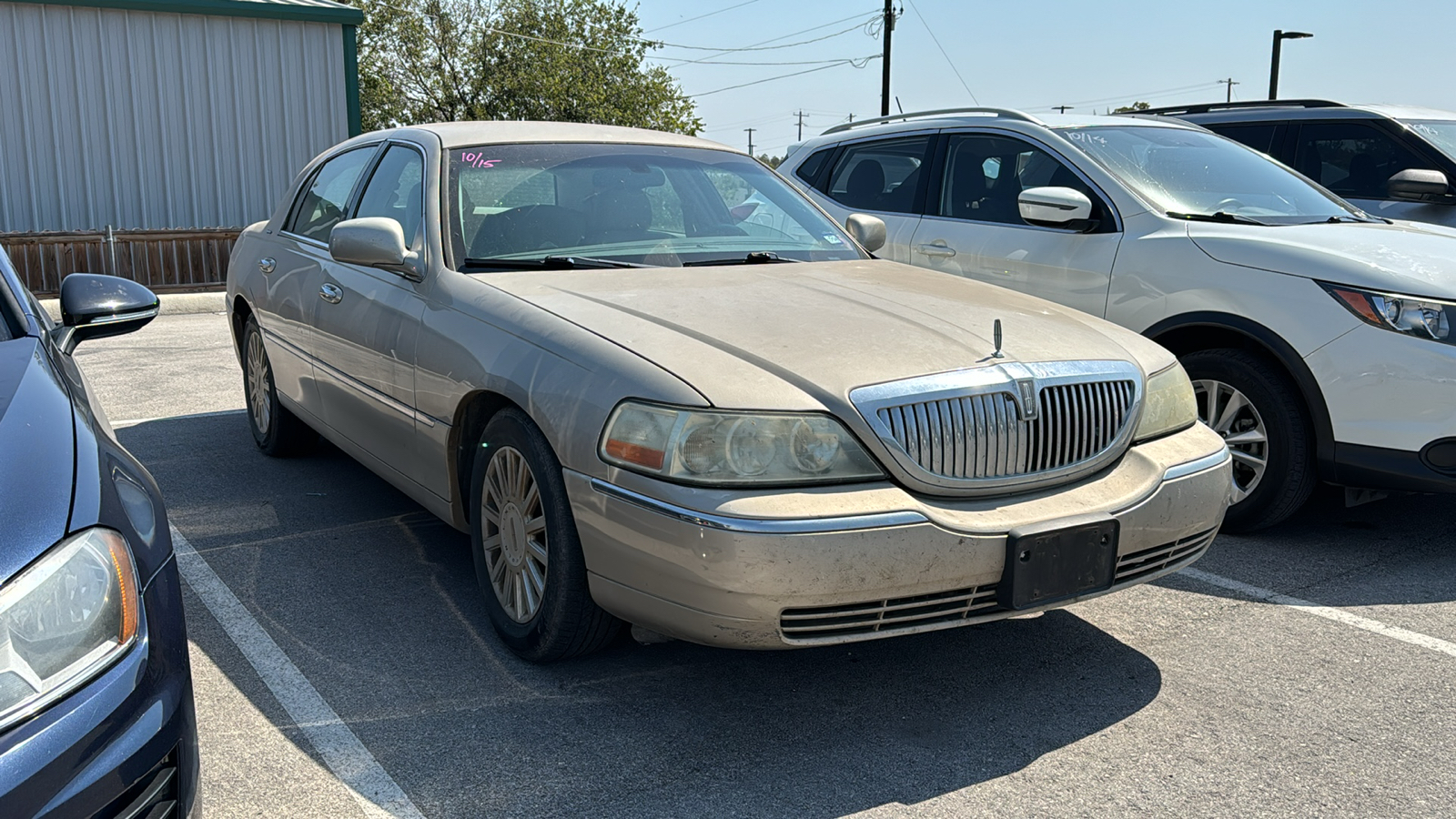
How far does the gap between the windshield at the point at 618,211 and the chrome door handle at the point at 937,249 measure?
1432 millimetres

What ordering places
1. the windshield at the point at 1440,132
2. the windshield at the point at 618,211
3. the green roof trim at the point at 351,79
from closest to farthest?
the windshield at the point at 618,211
the windshield at the point at 1440,132
the green roof trim at the point at 351,79

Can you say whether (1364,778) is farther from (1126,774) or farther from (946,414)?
(946,414)

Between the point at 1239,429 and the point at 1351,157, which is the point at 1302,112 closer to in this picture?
the point at 1351,157

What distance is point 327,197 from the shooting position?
5301 mm

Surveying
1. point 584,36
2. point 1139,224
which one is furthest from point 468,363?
point 584,36

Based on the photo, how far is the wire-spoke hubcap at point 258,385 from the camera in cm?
582

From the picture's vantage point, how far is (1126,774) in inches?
114

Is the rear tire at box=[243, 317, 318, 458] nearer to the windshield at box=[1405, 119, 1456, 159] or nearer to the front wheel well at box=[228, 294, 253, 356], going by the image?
the front wheel well at box=[228, 294, 253, 356]

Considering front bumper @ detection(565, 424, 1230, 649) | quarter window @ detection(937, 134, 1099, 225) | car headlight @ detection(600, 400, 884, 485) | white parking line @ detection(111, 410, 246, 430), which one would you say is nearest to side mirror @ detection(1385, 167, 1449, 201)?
quarter window @ detection(937, 134, 1099, 225)

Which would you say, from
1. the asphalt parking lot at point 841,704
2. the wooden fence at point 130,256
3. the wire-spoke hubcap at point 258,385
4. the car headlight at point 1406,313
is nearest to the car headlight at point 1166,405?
the asphalt parking lot at point 841,704

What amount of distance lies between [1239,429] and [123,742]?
4346 millimetres

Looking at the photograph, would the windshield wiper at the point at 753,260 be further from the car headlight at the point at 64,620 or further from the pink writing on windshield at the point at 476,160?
the car headlight at the point at 64,620

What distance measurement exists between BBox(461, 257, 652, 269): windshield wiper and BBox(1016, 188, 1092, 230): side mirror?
211 centimetres

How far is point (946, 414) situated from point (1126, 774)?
97cm
